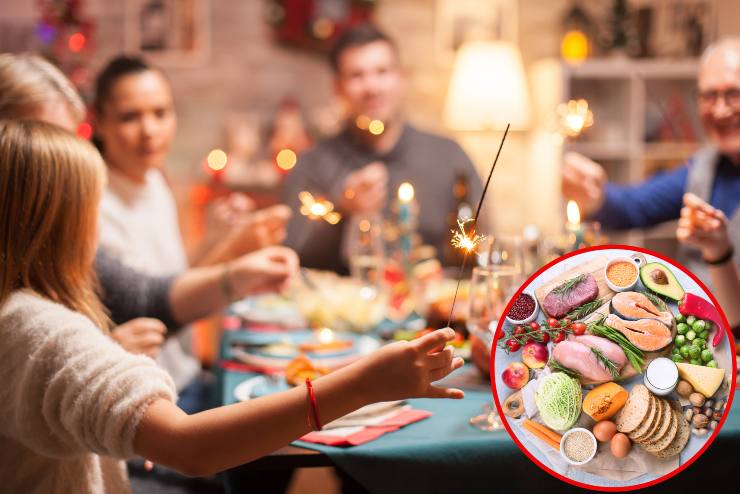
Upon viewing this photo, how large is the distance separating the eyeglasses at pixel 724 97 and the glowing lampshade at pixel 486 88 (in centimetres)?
194

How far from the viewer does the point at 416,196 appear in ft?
10.1

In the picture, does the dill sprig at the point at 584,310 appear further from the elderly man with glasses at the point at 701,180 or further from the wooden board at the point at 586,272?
the elderly man with glasses at the point at 701,180

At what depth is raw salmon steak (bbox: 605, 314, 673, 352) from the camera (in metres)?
0.89

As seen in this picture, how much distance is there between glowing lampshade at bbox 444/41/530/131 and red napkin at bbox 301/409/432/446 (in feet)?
9.58

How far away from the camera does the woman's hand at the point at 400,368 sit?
2.80ft

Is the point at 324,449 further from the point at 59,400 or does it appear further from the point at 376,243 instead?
the point at 376,243

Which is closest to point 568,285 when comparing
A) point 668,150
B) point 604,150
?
point 604,150

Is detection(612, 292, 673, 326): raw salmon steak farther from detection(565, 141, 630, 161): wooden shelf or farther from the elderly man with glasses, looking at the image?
detection(565, 141, 630, 161): wooden shelf

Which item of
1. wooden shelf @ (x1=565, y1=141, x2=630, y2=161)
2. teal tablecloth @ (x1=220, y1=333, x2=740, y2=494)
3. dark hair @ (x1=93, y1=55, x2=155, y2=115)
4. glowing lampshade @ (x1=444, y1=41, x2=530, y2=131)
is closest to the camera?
teal tablecloth @ (x1=220, y1=333, x2=740, y2=494)

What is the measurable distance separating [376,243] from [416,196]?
121 centimetres

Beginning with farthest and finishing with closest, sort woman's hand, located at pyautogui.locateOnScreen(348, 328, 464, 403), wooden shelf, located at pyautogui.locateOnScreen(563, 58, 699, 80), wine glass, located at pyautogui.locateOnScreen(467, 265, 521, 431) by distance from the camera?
wooden shelf, located at pyautogui.locateOnScreen(563, 58, 699, 80), wine glass, located at pyautogui.locateOnScreen(467, 265, 521, 431), woman's hand, located at pyautogui.locateOnScreen(348, 328, 464, 403)

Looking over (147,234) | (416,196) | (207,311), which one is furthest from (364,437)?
(416,196)

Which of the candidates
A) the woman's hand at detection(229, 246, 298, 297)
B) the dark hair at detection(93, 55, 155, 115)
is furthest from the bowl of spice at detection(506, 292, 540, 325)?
the dark hair at detection(93, 55, 155, 115)

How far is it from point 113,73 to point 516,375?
1.61m
